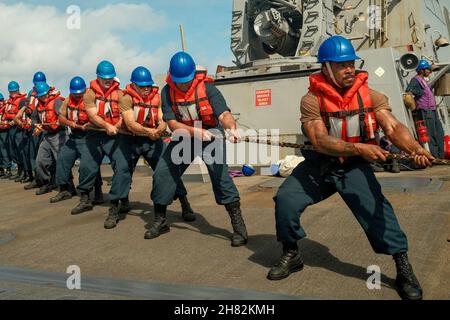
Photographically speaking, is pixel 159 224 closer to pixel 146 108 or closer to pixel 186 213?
pixel 186 213

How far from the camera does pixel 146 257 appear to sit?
415 cm

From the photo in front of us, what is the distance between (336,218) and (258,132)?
4.39 m

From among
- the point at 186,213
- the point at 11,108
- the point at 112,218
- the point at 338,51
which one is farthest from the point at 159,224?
the point at 11,108

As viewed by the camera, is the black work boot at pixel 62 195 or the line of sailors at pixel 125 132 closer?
the line of sailors at pixel 125 132

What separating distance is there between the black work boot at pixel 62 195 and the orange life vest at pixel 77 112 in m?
1.24

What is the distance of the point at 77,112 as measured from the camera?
6.98 m

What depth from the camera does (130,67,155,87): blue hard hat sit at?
17.7 feet

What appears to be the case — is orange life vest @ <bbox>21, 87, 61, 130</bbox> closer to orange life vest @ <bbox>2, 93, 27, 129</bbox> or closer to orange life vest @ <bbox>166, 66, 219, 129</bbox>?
orange life vest @ <bbox>2, 93, 27, 129</bbox>

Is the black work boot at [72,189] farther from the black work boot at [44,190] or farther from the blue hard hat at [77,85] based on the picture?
the blue hard hat at [77,85]

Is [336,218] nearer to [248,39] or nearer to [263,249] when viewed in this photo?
[263,249]

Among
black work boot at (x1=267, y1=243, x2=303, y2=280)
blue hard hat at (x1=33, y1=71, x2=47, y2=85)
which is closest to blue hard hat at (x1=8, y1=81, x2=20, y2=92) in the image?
blue hard hat at (x1=33, y1=71, x2=47, y2=85)

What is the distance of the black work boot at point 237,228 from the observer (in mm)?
4352

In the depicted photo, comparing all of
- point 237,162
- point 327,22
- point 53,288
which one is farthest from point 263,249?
point 327,22

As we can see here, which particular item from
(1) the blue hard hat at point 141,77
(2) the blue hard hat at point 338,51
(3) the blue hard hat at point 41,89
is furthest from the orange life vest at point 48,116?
(2) the blue hard hat at point 338,51
